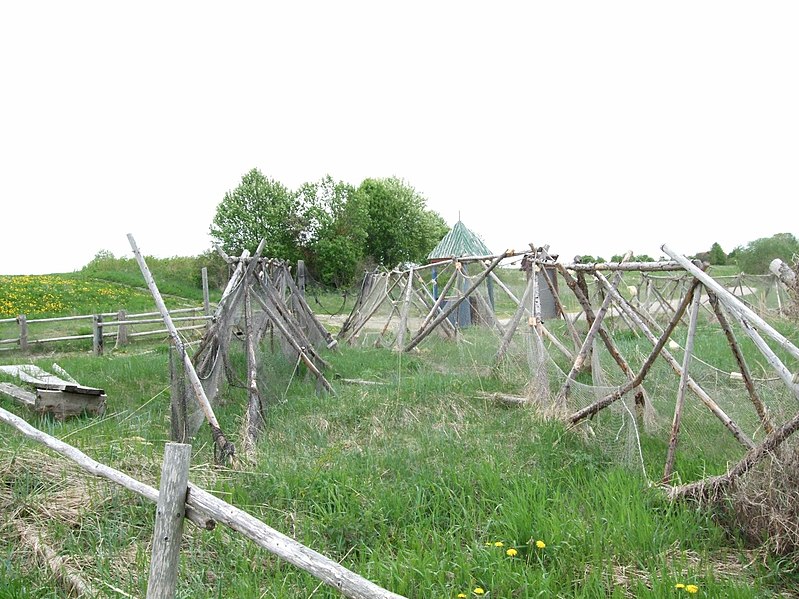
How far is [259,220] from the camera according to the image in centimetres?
3241

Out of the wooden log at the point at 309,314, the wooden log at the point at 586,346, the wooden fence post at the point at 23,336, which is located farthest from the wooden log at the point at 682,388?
the wooden fence post at the point at 23,336

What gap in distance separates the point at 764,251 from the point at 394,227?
22.2 m

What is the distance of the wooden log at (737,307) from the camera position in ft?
11.1

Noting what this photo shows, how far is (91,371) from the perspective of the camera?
991cm

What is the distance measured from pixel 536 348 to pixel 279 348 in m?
4.57

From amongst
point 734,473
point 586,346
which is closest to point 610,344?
point 586,346

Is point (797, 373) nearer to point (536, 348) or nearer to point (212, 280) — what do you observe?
point (536, 348)

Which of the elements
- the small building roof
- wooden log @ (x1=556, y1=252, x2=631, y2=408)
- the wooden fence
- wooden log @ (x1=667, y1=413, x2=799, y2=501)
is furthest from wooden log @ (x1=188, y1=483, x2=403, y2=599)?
the small building roof

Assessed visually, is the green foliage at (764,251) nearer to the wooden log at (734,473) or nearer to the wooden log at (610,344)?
the wooden log at (610,344)

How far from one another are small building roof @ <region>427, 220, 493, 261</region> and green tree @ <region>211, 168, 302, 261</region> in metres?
14.6

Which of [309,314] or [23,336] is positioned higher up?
[309,314]

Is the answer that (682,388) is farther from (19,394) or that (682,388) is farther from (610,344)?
(19,394)

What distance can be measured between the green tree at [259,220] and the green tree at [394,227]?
5959 mm

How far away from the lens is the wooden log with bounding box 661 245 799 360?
339 centimetres
